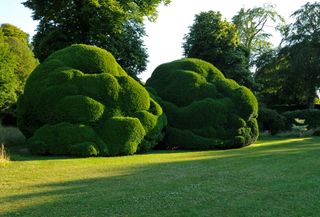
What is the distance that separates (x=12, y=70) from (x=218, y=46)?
72.0 ft

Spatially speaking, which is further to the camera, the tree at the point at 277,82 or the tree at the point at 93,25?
the tree at the point at 277,82

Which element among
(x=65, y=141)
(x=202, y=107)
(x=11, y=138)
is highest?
(x=202, y=107)

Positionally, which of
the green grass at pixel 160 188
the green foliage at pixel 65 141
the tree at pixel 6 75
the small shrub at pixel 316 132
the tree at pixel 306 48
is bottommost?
the green grass at pixel 160 188

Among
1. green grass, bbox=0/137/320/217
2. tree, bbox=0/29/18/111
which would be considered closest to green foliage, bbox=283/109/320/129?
green grass, bbox=0/137/320/217

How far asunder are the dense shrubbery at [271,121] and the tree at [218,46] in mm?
7993

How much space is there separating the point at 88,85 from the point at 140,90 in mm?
2502

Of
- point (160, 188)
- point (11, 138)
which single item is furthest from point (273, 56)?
point (160, 188)

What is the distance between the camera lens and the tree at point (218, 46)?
37594 millimetres

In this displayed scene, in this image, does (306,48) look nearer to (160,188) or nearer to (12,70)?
(12,70)

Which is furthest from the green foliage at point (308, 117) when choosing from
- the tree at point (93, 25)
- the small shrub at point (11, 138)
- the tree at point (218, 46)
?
the small shrub at point (11, 138)

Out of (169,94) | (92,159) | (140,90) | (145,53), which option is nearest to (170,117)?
(169,94)

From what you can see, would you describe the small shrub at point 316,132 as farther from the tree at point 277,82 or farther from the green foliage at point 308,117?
the tree at point 277,82

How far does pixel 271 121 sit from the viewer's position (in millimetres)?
30188

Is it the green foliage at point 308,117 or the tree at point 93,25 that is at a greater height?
the tree at point 93,25
